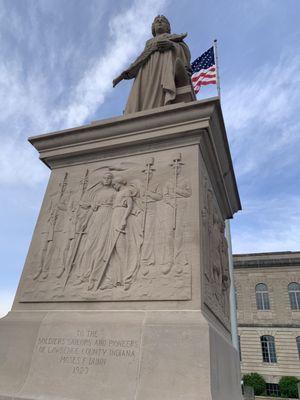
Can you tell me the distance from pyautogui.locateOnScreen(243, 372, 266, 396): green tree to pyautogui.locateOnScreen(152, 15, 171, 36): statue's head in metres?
38.9

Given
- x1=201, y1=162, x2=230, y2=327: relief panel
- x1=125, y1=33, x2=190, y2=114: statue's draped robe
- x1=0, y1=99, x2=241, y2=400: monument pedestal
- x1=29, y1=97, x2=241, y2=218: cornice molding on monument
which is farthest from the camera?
x1=125, y1=33, x2=190, y2=114: statue's draped robe

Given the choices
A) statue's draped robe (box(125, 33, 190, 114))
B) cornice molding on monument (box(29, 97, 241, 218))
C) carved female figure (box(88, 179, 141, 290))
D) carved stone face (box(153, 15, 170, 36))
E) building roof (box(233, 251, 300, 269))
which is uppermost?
building roof (box(233, 251, 300, 269))

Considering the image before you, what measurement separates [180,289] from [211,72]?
13666 millimetres

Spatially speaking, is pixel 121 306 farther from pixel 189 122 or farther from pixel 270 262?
pixel 270 262

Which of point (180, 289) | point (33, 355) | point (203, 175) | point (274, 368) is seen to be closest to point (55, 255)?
point (33, 355)

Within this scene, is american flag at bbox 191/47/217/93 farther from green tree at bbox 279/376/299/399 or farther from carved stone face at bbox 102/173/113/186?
green tree at bbox 279/376/299/399

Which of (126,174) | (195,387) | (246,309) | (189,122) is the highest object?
(246,309)

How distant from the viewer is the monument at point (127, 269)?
139 inches

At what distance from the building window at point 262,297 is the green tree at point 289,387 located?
893 cm

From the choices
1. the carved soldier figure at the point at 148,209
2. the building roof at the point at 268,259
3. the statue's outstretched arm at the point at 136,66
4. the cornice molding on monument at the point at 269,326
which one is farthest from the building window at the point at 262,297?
the carved soldier figure at the point at 148,209

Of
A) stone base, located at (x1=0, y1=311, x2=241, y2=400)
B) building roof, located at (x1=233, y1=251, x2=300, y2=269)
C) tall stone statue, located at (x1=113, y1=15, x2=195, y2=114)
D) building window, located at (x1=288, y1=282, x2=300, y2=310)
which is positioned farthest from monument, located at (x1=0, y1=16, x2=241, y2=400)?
building window, located at (x1=288, y1=282, x2=300, y2=310)

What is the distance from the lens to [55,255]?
4754 millimetres

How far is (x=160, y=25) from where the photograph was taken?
7.58 meters

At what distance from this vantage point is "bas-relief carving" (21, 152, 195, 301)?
160 inches
